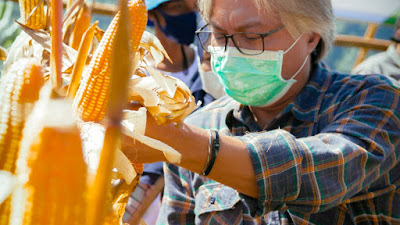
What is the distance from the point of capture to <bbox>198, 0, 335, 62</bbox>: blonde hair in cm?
128

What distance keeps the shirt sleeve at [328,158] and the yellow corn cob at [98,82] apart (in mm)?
380

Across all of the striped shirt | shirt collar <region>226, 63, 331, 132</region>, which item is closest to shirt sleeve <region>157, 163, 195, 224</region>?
the striped shirt

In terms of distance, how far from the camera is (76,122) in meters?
0.54

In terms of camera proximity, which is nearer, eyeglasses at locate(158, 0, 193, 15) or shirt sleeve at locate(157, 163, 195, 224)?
shirt sleeve at locate(157, 163, 195, 224)

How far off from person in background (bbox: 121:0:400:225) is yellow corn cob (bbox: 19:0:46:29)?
38 cm

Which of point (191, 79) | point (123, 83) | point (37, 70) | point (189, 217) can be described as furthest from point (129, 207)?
point (123, 83)

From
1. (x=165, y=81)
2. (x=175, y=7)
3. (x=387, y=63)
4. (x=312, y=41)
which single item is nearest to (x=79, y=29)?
(x=165, y=81)

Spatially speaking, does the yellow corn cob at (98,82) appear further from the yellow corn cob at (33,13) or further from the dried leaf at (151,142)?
the yellow corn cob at (33,13)

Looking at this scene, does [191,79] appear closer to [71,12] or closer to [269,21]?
[269,21]

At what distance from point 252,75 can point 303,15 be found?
0.70 feet

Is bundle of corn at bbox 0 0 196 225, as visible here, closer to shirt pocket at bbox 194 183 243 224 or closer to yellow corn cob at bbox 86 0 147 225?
yellow corn cob at bbox 86 0 147 225

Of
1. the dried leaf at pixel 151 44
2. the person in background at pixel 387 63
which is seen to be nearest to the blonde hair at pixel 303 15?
the dried leaf at pixel 151 44

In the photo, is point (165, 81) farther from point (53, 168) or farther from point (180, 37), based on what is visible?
point (180, 37)

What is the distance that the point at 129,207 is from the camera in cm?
170
